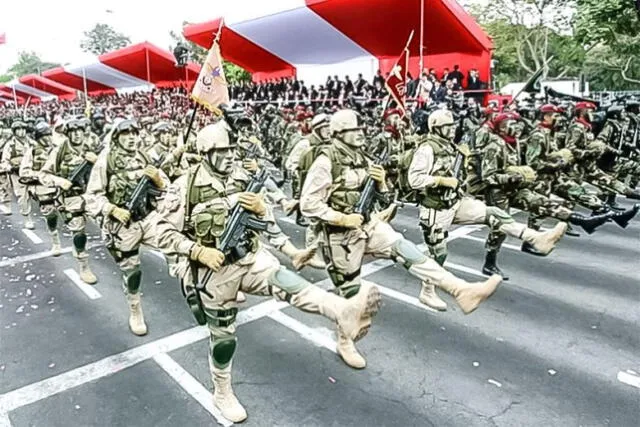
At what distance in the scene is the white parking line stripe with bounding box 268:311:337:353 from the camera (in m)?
4.84

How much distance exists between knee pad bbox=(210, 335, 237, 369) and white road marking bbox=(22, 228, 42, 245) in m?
6.45

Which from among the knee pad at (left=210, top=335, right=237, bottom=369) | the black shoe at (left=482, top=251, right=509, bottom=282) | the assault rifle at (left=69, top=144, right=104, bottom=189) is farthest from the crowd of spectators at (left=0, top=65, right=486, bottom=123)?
the knee pad at (left=210, top=335, right=237, bottom=369)

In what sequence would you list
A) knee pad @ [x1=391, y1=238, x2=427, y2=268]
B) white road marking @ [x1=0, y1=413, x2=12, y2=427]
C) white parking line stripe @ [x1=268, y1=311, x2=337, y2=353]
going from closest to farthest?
white road marking @ [x1=0, y1=413, x2=12, y2=427]
knee pad @ [x1=391, y1=238, x2=427, y2=268]
white parking line stripe @ [x1=268, y1=311, x2=337, y2=353]

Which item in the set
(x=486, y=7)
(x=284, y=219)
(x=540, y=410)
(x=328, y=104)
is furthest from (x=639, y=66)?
(x=540, y=410)

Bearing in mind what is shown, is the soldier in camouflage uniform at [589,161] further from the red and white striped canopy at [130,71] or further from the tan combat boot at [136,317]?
the red and white striped canopy at [130,71]

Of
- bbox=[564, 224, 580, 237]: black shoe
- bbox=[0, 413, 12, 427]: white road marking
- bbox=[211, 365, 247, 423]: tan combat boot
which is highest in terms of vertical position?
bbox=[564, 224, 580, 237]: black shoe

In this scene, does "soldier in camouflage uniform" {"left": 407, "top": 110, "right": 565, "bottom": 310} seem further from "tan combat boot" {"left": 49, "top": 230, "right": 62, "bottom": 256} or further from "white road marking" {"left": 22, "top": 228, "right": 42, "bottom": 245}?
"white road marking" {"left": 22, "top": 228, "right": 42, "bottom": 245}

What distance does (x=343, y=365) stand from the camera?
4438mm

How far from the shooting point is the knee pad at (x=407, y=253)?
3.97m

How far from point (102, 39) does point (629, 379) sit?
88767 millimetres

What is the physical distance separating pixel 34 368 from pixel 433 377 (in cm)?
Answer: 337

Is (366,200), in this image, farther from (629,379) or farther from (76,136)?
(76,136)

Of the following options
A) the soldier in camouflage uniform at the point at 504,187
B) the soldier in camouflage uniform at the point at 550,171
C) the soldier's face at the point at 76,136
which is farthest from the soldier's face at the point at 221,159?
the soldier in camouflage uniform at the point at 550,171

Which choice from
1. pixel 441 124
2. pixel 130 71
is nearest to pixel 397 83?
pixel 441 124
